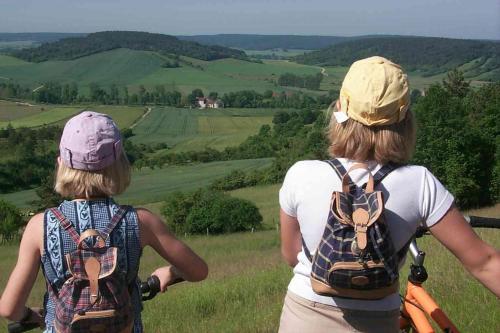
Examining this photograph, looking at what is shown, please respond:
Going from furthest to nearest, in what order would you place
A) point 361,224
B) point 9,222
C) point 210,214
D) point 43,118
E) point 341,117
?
point 43,118 < point 9,222 < point 210,214 < point 341,117 < point 361,224

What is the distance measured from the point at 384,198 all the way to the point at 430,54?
16819 cm

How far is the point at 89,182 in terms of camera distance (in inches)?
87.8

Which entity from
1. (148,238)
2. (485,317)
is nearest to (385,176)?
(148,238)

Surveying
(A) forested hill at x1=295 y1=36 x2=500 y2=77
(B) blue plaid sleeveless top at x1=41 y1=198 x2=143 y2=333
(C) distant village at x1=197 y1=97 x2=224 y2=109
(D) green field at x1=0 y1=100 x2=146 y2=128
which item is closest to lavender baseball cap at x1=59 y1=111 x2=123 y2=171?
(B) blue plaid sleeveless top at x1=41 y1=198 x2=143 y2=333

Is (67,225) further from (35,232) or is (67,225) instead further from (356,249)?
(356,249)

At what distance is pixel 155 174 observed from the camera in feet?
219

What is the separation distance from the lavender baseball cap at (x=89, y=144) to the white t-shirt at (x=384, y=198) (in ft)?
1.97

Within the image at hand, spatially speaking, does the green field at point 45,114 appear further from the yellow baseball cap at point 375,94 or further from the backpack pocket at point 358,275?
the backpack pocket at point 358,275

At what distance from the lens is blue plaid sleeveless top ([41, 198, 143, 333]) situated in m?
2.15

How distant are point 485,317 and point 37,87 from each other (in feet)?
441

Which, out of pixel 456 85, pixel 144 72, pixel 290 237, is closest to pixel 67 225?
pixel 290 237

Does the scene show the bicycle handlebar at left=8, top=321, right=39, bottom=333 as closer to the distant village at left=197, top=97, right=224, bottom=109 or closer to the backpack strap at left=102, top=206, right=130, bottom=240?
the backpack strap at left=102, top=206, right=130, bottom=240

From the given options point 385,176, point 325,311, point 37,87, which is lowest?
point 37,87

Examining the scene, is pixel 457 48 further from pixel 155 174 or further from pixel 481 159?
pixel 481 159
